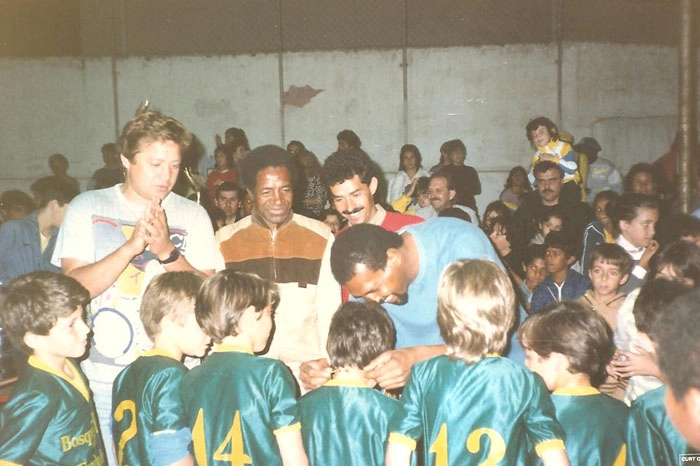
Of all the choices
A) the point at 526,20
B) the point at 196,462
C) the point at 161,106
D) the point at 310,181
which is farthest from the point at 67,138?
the point at 196,462

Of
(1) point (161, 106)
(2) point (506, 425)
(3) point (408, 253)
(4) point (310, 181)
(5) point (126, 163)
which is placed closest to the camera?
(2) point (506, 425)

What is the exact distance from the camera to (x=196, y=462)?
3086mm

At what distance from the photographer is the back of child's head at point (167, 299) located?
3281 millimetres

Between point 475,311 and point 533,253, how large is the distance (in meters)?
3.73

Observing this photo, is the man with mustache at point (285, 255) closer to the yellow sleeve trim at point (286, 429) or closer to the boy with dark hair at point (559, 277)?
the yellow sleeve trim at point (286, 429)

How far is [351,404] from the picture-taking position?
3.04 metres

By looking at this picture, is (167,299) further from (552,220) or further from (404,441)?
(552,220)

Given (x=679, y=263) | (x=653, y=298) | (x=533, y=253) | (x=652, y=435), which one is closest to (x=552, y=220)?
(x=533, y=253)

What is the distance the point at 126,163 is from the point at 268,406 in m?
1.41

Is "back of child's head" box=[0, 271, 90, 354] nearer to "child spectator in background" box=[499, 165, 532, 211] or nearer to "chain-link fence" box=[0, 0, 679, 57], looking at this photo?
"child spectator in background" box=[499, 165, 532, 211]

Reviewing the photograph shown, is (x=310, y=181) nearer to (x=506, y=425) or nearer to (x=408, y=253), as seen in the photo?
A: (x=408, y=253)

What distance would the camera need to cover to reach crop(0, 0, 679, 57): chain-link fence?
38.0ft

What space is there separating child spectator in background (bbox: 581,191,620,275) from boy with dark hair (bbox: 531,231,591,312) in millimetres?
408

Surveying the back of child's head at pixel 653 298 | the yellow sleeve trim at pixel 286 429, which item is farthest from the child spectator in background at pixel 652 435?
the yellow sleeve trim at pixel 286 429
